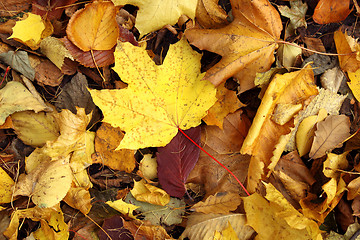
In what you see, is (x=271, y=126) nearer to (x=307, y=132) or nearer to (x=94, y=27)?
(x=307, y=132)

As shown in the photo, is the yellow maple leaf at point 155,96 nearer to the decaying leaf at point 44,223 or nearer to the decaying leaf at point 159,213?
the decaying leaf at point 159,213

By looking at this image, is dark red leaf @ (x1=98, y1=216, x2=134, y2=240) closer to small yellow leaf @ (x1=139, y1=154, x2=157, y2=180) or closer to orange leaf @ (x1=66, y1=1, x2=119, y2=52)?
small yellow leaf @ (x1=139, y1=154, x2=157, y2=180)

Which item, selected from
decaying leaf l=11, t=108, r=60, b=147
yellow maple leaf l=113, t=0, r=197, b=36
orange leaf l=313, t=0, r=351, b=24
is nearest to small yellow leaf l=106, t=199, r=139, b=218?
decaying leaf l=11, t=108, r=60, b=147

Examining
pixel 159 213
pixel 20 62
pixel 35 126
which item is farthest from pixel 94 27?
pixel 159 213

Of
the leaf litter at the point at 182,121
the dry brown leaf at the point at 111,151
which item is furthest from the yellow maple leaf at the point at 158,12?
the dry brown leaf at the point at 111,151

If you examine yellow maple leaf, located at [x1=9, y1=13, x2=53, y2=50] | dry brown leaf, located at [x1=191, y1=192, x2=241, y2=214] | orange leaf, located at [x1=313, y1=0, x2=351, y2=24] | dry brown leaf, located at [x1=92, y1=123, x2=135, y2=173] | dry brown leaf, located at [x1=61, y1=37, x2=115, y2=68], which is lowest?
dry brown leaf, located at [x1=191, y1=192, x2=241, y2=214]
